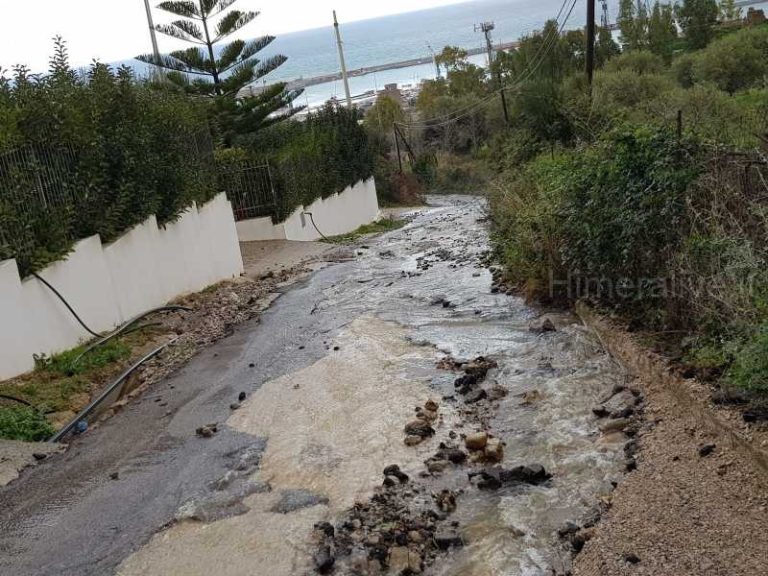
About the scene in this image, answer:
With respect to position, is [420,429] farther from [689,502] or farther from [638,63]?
[638,63]

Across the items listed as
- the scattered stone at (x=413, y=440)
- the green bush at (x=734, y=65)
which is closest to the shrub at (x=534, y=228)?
the scattered stone at (x=413, y=440)

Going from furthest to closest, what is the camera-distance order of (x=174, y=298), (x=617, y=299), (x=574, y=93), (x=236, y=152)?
(x=574, y=93)
(x=236, y=152)
(x=174, y=298)
(x=617, y=299)

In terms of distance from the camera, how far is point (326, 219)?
2786 cm

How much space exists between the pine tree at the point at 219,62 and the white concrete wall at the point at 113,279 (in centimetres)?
957

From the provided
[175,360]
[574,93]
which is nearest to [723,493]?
[175,360]

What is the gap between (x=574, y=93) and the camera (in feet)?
82.4

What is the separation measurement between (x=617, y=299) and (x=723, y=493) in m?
3.74

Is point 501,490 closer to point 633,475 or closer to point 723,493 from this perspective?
point 633,475

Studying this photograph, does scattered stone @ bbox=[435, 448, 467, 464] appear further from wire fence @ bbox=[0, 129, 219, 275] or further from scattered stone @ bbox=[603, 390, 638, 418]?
wire fence @ bbox=[0, 129, 219, 275]

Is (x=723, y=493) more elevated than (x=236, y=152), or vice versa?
(x=236, y=152)

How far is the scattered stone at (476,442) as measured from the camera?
653 cm

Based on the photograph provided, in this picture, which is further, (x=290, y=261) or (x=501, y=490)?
(x=290, y=261)

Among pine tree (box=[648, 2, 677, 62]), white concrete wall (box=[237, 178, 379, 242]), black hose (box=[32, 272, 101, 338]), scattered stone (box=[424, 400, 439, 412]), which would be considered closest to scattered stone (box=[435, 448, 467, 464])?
scattered stone (box=[424, 400, 439, 412])

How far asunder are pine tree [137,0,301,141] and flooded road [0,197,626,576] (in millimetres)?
16406
